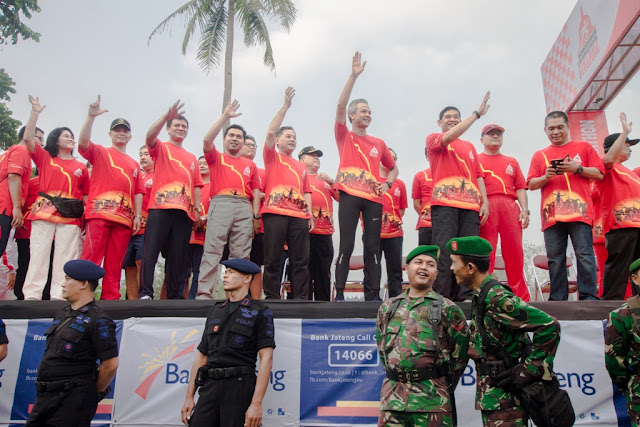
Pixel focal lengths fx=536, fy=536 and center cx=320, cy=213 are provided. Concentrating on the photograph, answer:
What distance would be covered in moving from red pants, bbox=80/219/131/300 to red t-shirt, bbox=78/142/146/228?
9 cm

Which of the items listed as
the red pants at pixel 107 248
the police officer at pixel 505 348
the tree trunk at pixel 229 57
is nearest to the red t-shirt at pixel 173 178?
the red pants at pixel 107 248

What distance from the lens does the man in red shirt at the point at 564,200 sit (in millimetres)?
5098

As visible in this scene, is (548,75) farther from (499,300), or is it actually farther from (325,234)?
(499,300)

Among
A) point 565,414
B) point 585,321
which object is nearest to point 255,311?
point 565,414

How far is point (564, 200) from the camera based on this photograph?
530 centimetres

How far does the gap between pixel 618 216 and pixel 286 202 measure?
3338 millimetres

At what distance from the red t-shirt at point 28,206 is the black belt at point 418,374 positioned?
15.7 ft

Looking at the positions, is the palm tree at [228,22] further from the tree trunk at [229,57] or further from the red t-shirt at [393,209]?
the red t-shirt at [393,209]

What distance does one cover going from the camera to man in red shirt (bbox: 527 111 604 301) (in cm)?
510

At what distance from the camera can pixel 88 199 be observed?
18.4 feet

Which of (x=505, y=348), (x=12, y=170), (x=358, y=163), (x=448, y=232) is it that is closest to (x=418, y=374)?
(x=505, y=348)

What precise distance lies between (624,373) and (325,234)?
3754mm

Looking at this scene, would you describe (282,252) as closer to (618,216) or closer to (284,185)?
(284,185)

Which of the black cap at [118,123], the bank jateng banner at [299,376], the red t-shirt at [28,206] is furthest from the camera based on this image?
the red t-shirt at [28,206]
